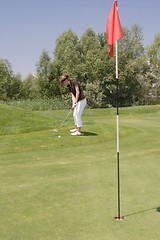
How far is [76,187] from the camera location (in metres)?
6.14

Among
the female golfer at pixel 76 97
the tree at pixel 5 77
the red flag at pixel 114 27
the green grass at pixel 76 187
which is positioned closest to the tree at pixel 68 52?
the tree at pixel 5 77

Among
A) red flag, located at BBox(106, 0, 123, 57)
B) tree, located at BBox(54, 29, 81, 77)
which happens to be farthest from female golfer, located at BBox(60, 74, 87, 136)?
tree, located at BBox(54, 29, 81, 77)

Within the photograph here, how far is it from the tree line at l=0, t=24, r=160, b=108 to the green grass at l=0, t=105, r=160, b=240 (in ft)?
111

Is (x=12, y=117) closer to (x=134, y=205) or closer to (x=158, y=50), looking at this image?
(x=134, y=205)

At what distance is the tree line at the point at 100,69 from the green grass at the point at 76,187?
33824 mm

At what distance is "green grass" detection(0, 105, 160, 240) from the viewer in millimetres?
4254

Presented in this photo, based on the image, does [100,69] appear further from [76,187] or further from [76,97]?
[76,187]

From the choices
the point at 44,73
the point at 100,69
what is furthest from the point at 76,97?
the point at 44,73

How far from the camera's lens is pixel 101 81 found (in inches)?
1802

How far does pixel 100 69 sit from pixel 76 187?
40.6 metres

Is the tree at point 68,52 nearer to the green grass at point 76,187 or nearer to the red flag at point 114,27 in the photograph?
the green grass at point 76,187

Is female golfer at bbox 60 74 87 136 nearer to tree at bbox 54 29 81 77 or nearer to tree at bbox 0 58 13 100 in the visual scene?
tree at bbox 54 29 81 77

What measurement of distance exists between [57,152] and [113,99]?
123 feet

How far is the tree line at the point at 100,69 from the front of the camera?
4591 centimetres
